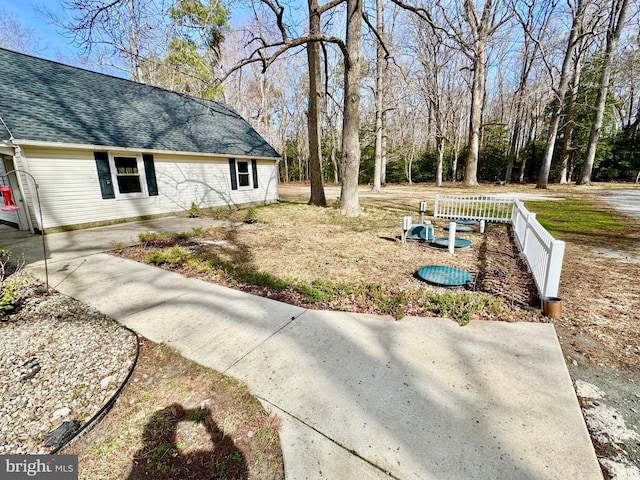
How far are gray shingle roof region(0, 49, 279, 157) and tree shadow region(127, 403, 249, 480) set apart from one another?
27.5 ft

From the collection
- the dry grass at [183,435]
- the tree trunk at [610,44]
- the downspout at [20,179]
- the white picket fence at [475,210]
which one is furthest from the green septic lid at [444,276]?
the tree trunk at [610,44]

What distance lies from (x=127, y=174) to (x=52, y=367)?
326 inches

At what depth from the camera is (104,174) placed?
330 inches

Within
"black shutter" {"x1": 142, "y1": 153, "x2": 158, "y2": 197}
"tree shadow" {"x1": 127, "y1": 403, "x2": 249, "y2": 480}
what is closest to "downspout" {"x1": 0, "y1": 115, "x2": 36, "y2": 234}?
"black shutter" {"x1": 142, "y1": 153, "x2": 158, "y2": 197}

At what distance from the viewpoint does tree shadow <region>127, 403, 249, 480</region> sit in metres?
1.54

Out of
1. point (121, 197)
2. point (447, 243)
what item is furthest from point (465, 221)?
point (121, 197)

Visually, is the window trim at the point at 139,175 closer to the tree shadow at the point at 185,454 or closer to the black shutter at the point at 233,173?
the black shutter at the point at 233,173

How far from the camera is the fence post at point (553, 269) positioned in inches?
119

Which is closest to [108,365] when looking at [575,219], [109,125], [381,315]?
[381,315]

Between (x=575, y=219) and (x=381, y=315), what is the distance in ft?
29.0

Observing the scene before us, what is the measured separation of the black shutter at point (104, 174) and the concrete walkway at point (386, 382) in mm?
5803

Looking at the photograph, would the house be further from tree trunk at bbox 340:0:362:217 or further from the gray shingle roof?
tree trunk at bbox 340:0:362:217

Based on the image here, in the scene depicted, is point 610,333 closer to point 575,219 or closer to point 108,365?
point 108,365

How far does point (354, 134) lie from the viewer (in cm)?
891
